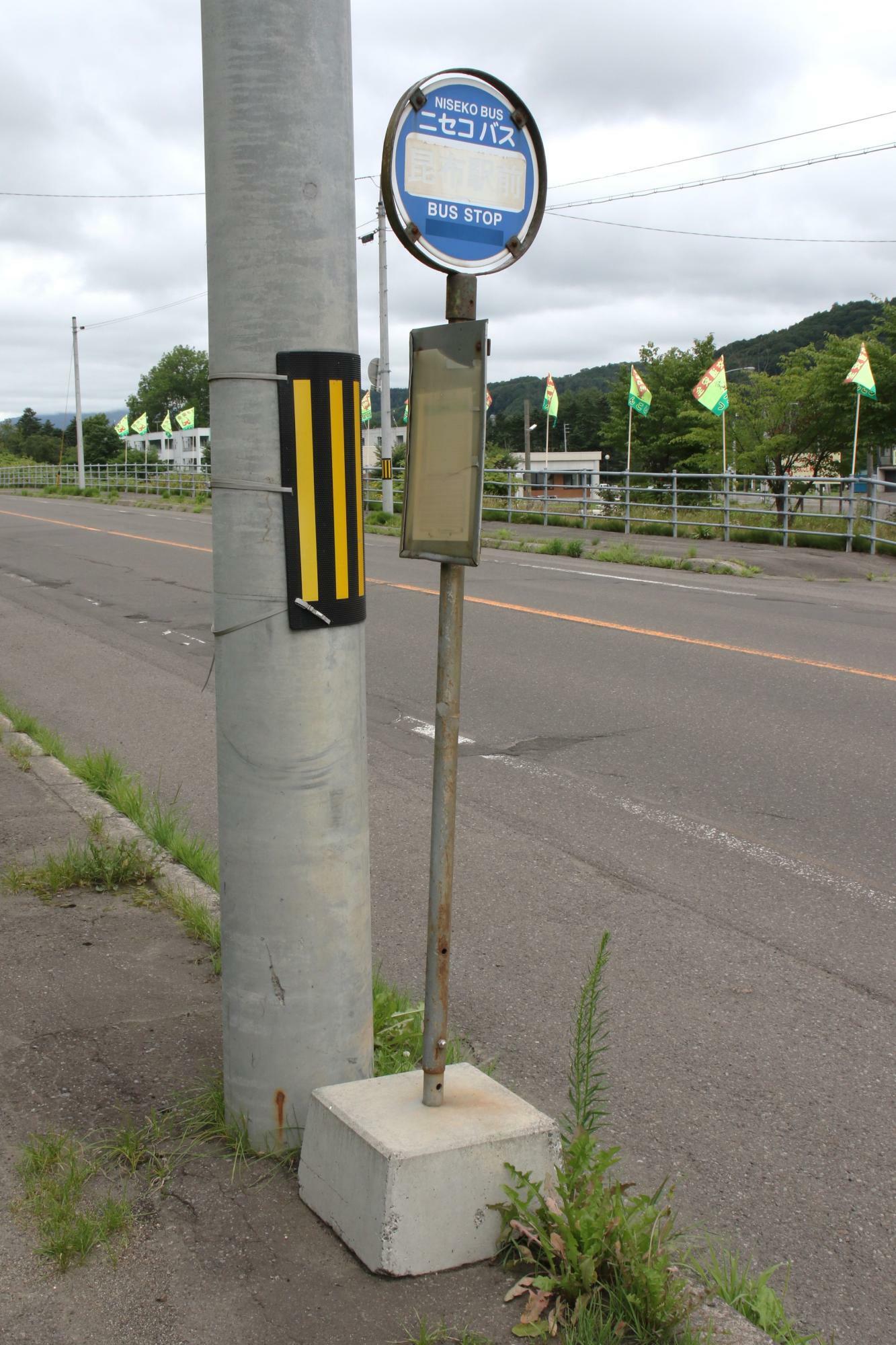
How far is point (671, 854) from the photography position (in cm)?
536

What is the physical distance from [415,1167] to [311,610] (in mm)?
1209

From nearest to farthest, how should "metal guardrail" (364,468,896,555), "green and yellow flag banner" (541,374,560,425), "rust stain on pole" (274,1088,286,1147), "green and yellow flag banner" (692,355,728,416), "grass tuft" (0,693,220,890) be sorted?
"rust stain on pole" (274,1088,286,1147), "grass tuft" (0,693,220,890), "metal guardrail" (364,468,896,555), "green and yellow flag banner" (692,355,728,416), "green and yellow flag banner" (541,374,560,425)

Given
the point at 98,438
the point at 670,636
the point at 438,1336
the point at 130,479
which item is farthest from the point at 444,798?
the point at 98,438

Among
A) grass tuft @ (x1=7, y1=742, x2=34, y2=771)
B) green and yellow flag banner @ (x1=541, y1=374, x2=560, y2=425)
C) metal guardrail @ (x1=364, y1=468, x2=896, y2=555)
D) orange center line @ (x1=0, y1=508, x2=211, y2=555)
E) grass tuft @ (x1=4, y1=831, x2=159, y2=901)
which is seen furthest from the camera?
green and yellow flag banner @ (x1=541, y1=374, x2=560, y2=425)

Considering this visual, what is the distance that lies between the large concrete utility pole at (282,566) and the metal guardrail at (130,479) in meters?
36.8

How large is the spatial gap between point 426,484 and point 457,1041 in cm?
167

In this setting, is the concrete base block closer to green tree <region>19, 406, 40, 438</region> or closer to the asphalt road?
the asphalt road

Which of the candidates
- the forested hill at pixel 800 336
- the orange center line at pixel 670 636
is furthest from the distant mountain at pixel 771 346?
the orange center line at pixel 670 636

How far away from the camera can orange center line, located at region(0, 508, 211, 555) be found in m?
21.4

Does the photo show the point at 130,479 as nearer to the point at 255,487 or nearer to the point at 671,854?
the point at 671,854

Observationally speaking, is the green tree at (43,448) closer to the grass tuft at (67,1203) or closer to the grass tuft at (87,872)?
the grass tuft at (87,872)

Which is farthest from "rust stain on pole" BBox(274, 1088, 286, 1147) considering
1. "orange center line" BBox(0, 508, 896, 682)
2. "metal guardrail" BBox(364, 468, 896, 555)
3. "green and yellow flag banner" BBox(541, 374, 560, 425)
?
"green and yellow flag banner" BBox(541, 374, 560, 425)

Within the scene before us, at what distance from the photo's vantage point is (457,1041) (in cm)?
351

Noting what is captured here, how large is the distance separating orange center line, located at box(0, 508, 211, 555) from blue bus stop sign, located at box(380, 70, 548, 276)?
17.5 metres
